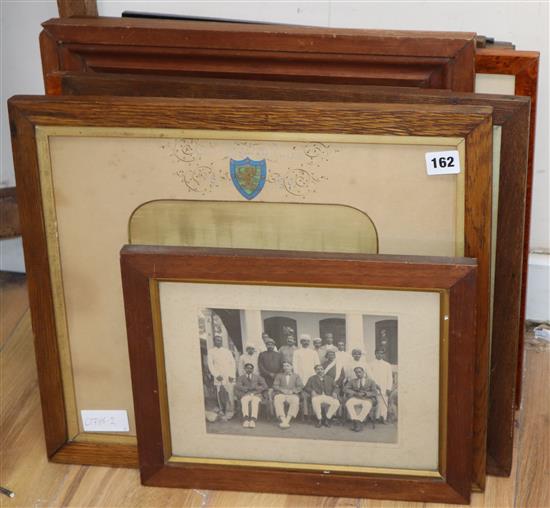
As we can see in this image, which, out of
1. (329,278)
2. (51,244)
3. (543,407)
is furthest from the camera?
(543,407)

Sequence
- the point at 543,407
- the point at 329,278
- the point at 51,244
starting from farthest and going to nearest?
the point at 543,407 → the point at 51,244 → the point at 329,278

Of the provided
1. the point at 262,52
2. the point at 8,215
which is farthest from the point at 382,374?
the point at 8,215

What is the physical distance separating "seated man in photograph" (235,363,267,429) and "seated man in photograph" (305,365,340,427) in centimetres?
6

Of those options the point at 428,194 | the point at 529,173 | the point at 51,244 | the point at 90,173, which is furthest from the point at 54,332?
the point at 529,173

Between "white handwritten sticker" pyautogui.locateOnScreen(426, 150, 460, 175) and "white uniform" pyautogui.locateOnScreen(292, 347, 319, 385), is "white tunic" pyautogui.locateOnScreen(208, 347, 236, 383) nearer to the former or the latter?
"white uniform" pyautogui.locateOnScreen(292, 347, 319, 385)

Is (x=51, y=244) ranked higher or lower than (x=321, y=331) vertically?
higher

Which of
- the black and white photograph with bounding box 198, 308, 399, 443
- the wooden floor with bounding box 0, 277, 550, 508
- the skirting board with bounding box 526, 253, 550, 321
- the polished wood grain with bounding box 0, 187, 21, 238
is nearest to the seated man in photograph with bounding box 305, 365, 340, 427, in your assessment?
the black and white photograph with bounding box 198, 308, 399, 443

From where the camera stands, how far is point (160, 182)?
1.27 m

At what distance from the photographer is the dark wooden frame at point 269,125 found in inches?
46.9

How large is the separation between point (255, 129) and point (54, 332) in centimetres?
40

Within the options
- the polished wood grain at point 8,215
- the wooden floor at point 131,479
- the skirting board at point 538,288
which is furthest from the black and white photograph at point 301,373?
the polished wood grain at point 8,215

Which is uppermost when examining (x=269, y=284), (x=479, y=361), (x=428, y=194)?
(x=428, y=194)

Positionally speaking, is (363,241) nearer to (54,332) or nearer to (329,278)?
(329,278)

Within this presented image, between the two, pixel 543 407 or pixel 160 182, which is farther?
pixel 543 407
